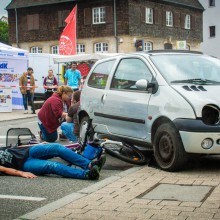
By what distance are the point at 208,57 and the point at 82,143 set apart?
8.14 feet

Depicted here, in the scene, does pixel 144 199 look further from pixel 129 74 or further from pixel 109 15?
pixel 109 15

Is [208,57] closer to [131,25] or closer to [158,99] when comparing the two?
[158,99]

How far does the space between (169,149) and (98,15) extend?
42.2 m

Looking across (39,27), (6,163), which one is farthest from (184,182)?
(39,27)

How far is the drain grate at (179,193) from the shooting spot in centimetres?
575

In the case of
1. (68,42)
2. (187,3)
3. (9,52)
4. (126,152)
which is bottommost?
(126,152)

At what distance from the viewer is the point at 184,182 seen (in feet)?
22.0

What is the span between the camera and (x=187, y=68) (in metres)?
8.20

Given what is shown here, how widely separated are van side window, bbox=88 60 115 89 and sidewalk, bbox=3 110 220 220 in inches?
93.6

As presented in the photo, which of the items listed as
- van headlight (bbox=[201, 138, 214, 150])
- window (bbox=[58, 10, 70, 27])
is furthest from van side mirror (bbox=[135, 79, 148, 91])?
window (bbox=[58, 10, 70, 27])

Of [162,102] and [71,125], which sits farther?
[71,125]

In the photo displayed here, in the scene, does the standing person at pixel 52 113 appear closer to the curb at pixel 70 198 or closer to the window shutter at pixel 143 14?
the curb at pixel 70 198

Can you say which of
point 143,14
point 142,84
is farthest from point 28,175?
point 143,14

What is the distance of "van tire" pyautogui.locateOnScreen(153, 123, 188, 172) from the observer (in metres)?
7.33
